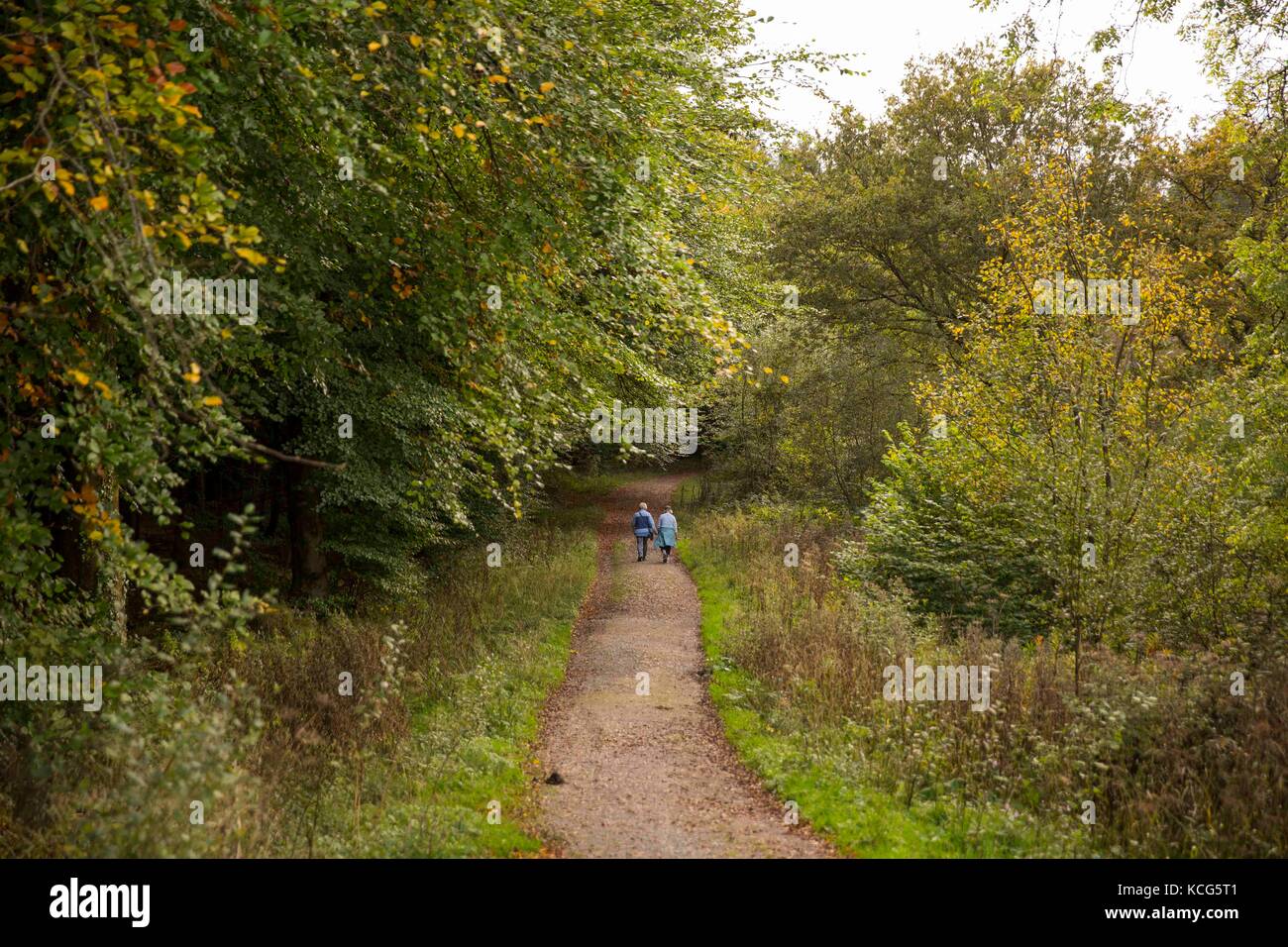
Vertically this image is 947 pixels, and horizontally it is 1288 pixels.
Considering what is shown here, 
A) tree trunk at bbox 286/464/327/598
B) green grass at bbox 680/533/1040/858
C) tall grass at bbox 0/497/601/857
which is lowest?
green grass at bbox 680/533/1040/858

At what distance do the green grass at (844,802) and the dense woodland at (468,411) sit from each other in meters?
0.13

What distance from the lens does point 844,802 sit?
7.57 m

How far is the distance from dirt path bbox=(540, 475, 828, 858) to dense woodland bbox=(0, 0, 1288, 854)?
96cm

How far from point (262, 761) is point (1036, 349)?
12.2 metres

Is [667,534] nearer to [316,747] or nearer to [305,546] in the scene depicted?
[305,546]

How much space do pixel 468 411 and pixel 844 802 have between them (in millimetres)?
5041

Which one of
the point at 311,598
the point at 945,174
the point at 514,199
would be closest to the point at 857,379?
the point at 945,174

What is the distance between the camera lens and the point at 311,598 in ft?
45.7

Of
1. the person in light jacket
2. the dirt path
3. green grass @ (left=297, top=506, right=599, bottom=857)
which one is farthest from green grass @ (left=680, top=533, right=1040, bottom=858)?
the person in light jacket

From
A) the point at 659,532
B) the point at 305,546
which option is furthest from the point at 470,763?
the point at 659,532

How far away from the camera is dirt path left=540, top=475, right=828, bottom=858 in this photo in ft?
22.9

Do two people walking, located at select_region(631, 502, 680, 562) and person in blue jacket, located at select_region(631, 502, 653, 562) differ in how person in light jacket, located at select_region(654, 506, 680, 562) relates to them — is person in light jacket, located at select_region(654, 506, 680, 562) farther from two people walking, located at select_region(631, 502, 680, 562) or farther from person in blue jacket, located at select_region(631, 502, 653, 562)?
person in blue jacket, located at select_region(631, 502, 653, 562)

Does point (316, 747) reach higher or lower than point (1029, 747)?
higher

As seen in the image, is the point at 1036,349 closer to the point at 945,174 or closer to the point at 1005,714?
the point at 1005,714
